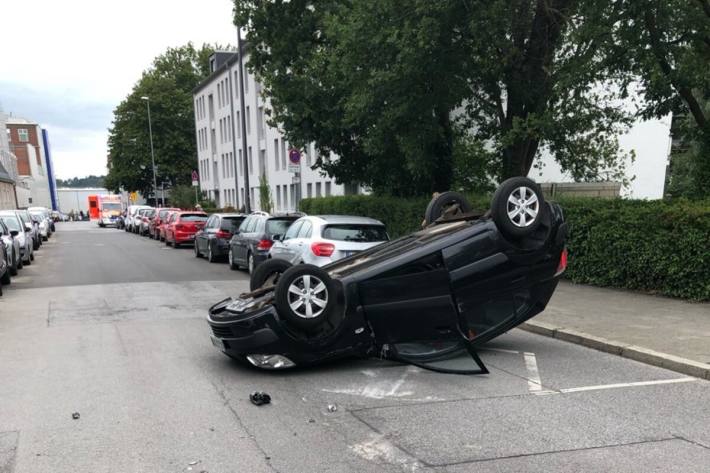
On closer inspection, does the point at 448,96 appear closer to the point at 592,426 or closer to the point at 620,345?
the point at 620,345

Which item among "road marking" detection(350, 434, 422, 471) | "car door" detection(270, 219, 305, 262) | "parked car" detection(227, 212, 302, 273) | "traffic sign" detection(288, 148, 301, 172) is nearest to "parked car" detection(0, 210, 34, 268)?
"parked car" detection(227, 212, 302, 273)

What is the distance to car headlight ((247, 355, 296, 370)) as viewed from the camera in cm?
566

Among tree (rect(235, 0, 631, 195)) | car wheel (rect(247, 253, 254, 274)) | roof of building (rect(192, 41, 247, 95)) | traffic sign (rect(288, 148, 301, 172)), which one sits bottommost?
car wheel (rect(247, 253, 254, 274))

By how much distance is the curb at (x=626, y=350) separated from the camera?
5699 mm

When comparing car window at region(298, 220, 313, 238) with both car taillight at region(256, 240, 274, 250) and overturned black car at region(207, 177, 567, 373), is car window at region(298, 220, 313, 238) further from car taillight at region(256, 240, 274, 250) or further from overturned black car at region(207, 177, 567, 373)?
overturned black car at region(207, 177, 567, 373)

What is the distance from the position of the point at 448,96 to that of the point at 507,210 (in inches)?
276

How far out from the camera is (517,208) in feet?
19.5

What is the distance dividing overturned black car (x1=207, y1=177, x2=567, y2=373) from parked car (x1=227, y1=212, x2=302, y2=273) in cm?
736

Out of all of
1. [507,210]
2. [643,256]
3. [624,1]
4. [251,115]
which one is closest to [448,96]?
[624,1]

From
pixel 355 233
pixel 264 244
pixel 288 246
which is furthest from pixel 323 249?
pixel 264 244

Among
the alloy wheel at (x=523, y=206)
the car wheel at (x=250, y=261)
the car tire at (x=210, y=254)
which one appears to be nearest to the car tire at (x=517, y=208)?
the alloy wheel at (x=523, y=206)

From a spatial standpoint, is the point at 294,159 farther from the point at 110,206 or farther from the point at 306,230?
the point at 110,206

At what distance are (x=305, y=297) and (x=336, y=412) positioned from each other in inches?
47.6

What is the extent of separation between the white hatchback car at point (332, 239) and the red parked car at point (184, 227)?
14594 mm
